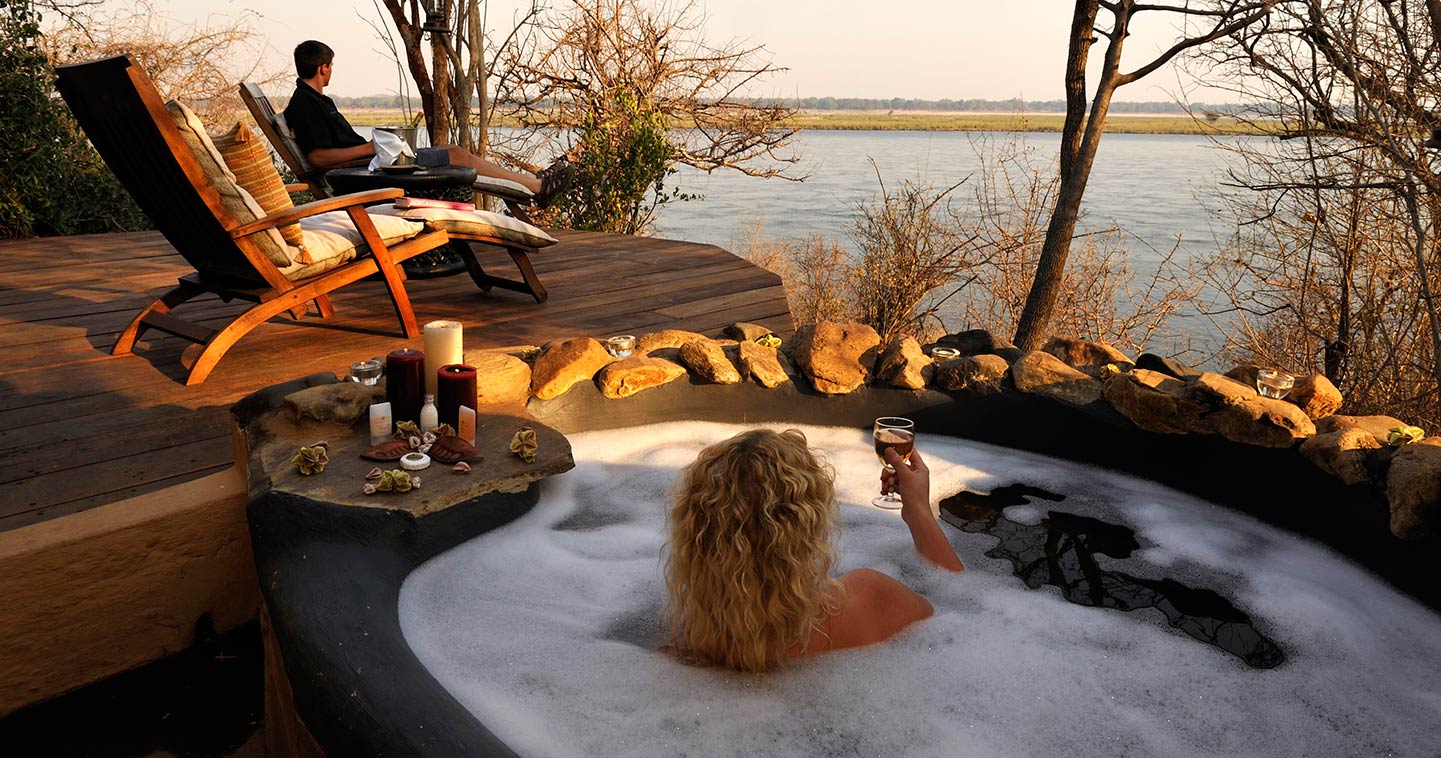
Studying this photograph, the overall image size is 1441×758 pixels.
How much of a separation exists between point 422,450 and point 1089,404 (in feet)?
6.79

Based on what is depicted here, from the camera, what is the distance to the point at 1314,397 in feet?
9.70

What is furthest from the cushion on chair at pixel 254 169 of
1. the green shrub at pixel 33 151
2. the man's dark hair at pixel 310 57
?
the green shrub at pixel 33 151

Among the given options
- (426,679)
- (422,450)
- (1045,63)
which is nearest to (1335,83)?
(422,450)

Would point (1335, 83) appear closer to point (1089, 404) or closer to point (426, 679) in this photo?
point (1089, 404)

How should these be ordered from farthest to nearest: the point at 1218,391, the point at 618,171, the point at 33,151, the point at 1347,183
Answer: the point at 618,171, the point at 33,151, the point at 1347,183, the point at 1218,391

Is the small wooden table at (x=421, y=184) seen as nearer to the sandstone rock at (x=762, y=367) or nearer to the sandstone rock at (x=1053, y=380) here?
the sandstone rock at (x=762, y=367)

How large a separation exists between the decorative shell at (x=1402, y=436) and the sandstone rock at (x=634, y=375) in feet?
6.65

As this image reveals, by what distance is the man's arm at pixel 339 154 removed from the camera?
4512mm

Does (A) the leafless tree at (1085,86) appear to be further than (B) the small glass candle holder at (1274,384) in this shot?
Yes

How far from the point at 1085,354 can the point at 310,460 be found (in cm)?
261

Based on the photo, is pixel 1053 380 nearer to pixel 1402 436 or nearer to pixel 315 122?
pixel 1402 436

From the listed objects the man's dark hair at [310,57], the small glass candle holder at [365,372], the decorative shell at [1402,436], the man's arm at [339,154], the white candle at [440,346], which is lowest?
the decorative shell at [1402,436]

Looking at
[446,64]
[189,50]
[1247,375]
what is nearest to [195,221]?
[1247,375]

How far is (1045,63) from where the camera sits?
10688mm
